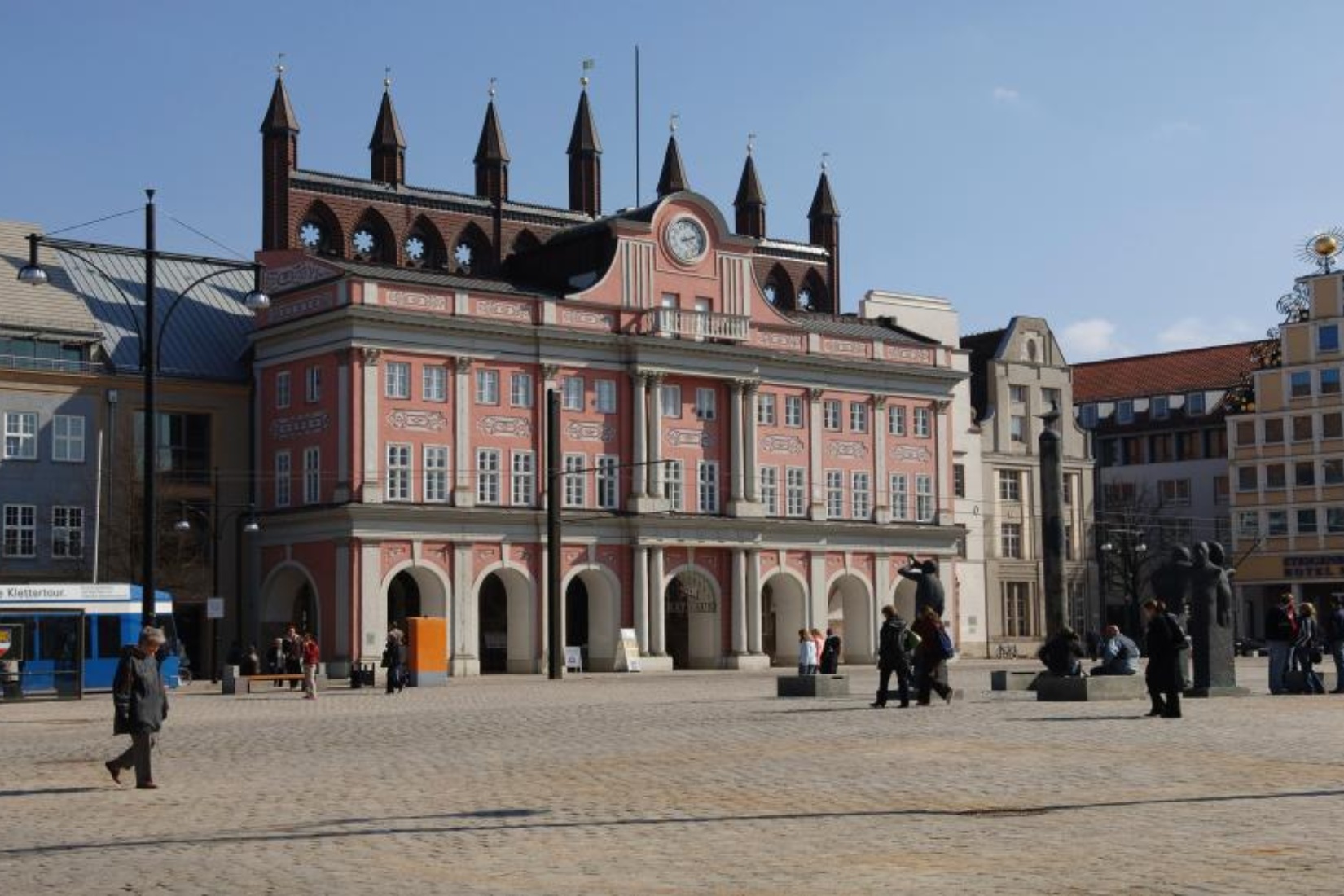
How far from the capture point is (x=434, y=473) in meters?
73.6

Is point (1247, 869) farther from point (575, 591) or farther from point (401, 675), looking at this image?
point (575, 591)

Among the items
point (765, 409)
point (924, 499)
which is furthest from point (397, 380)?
point (924, 499)

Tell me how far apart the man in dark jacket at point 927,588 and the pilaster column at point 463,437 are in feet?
116

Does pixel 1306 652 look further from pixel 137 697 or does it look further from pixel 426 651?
pixel 426 651

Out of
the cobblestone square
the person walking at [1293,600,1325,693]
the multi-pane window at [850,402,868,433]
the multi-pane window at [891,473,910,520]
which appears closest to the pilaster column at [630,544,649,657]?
the multi-pane window at [850,402,868,433]

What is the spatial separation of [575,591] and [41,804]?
59.6 metres

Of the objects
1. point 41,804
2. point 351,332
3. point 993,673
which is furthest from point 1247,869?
point 351,332

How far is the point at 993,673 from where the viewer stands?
44.0 meters

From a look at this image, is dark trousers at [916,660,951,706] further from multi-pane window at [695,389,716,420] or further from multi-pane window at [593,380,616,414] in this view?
multi-pane window at [695,389,716,420]

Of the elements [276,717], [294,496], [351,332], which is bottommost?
[276,717]

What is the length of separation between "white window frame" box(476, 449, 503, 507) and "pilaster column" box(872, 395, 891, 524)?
18.7 m

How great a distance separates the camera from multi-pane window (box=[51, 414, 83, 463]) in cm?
7244

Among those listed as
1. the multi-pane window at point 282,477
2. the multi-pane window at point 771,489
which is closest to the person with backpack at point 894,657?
the multi-pane window at point 282,477

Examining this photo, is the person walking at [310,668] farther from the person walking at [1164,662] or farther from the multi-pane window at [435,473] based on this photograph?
the person walking at [1164,662]
